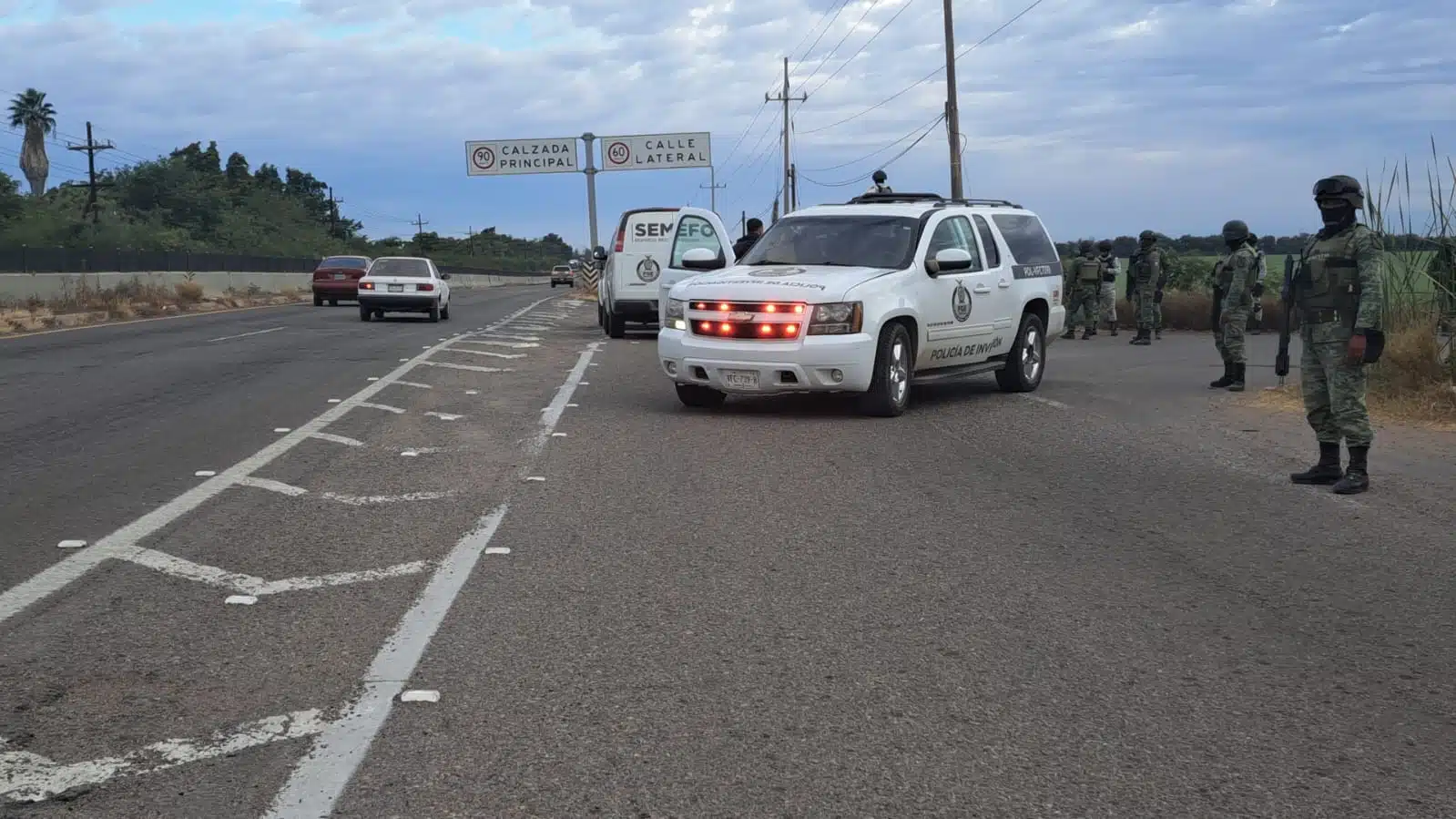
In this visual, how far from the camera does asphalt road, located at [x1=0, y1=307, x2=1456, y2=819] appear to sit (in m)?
3.75

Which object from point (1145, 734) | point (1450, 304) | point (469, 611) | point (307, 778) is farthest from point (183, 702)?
point (1450, 304)

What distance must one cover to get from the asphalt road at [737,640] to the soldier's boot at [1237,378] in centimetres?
520

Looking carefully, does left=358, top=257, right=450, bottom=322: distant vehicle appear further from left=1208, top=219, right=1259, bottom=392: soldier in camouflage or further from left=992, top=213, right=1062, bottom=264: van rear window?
left=1208, top=219, right=1259, bottom=392: soldier in camouflage

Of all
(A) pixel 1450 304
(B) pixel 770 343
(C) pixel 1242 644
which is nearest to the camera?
(C) pixel 1242 644

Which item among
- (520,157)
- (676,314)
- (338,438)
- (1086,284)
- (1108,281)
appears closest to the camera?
(338,438)

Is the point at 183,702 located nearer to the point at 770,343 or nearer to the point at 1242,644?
the point at 1242,644

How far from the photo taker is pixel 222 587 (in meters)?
5.70

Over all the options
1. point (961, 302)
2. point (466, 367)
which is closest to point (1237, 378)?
point (961, 302)

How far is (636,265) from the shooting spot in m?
23.6

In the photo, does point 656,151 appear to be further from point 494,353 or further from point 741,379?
point 741,379

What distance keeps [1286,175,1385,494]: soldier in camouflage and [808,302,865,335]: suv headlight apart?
3.56m

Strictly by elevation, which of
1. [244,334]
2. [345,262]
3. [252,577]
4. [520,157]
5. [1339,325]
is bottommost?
[252,577]

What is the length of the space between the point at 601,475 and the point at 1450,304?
331 inches

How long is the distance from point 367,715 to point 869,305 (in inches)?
307
